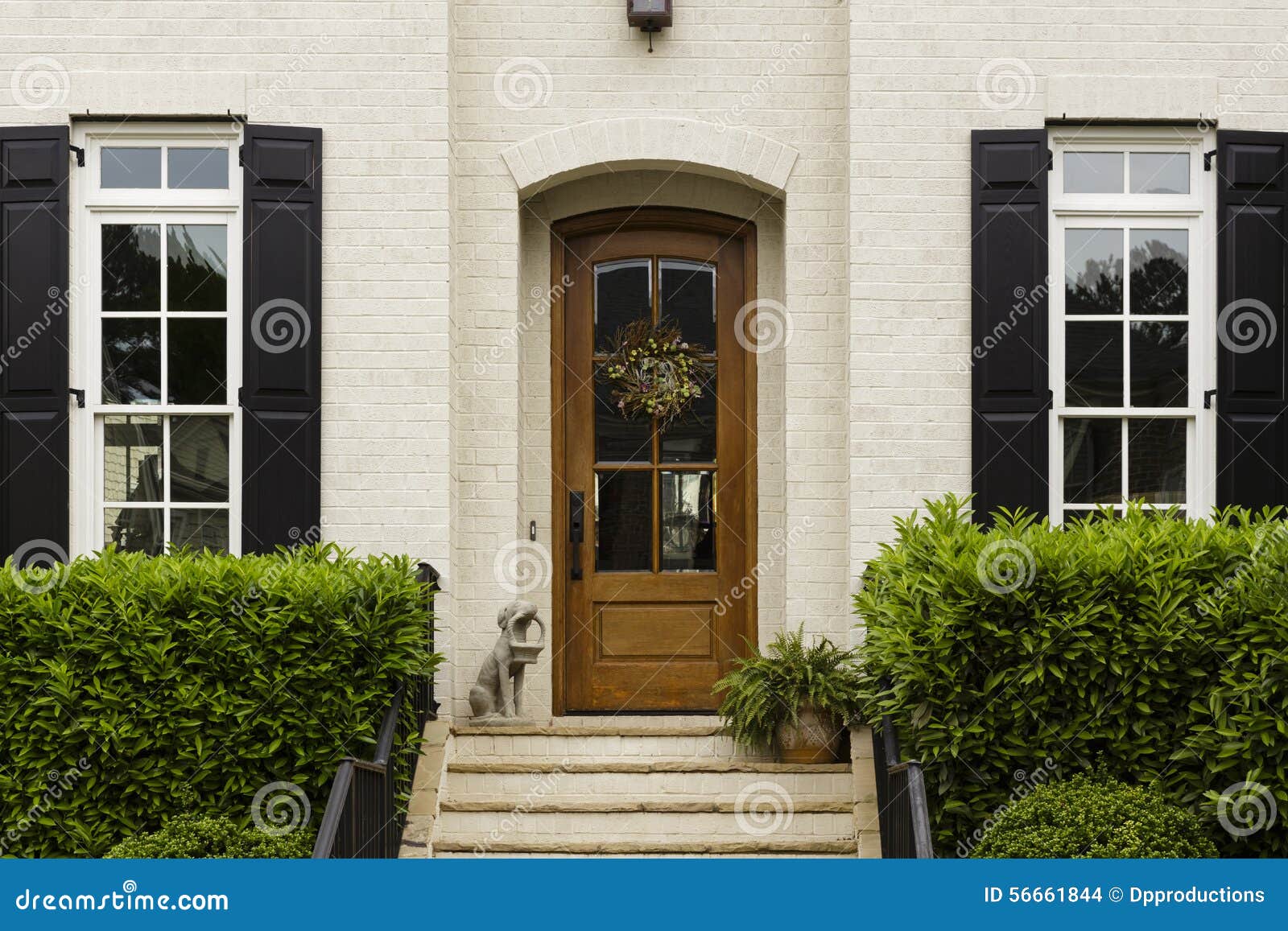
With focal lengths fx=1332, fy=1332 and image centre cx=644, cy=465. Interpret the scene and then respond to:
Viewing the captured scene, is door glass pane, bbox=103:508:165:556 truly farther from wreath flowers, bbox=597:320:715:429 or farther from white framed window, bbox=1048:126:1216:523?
white framed window, bbox=1048:126:1216:523

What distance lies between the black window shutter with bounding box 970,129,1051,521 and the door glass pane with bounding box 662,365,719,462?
1.49m

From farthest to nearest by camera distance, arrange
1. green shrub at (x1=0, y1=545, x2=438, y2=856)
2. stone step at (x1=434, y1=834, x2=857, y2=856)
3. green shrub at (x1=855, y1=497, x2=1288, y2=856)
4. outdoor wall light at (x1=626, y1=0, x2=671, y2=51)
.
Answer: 1. outdoor wall light at (x1=626, y1=0, x2=671, y2=51)
2. stone step at (x1=434, y1=834, x2=857, y2=856)
3. green shrub at (x1=0, y1=545, x2=438, y2=856)
4. green shrub at (x1=855, y1=497, x2=1288, y2=856)

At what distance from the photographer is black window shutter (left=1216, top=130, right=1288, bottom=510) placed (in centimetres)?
650

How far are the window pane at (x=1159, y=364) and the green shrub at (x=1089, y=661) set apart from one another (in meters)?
1.42

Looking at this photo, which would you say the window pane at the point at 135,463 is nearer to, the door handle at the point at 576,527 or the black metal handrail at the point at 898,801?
the door handle at the point at 576,527

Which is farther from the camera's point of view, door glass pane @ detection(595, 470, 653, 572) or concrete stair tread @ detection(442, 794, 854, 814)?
door glass pane @ detection(595, 470, 653, 572)

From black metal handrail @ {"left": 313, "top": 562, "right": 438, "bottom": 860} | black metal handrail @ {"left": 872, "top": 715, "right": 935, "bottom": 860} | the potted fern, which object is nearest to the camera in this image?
black metal handrail @ {"left": 872, "top": 715, "right": 935, "bottom": 860}

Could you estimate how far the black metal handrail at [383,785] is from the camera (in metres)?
4.75

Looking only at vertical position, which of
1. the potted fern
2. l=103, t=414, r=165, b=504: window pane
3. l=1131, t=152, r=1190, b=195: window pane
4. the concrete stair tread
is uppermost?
l=1131, t=152, r=1190, b=195: window pane

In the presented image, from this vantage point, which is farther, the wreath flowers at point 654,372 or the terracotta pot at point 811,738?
the wreath flowers at point 654,372

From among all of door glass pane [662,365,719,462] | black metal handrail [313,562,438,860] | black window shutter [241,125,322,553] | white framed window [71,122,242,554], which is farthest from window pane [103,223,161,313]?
door glass pane [662,365,719,462]

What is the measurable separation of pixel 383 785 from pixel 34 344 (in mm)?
2908

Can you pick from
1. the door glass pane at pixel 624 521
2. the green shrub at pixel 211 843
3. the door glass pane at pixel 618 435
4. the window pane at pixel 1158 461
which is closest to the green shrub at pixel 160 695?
the green shrub at pixel 211 843

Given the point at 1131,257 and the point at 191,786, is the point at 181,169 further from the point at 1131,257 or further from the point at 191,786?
the point at 1131,257
